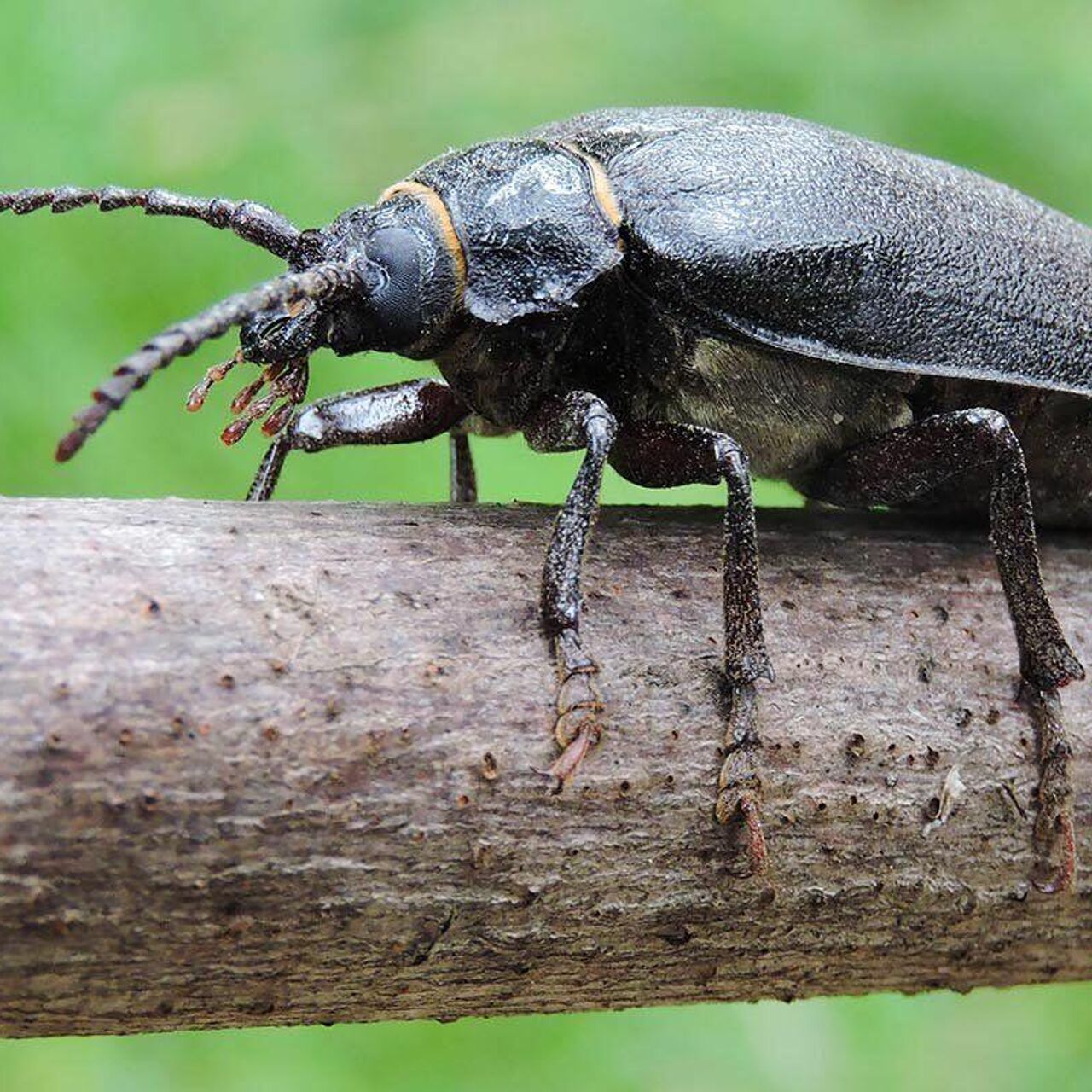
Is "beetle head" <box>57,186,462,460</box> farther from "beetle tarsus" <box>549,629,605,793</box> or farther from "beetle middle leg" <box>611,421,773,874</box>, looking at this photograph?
"beetle tarsus" <box>549,629,605,793</box>

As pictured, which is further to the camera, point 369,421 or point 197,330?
point 369,421

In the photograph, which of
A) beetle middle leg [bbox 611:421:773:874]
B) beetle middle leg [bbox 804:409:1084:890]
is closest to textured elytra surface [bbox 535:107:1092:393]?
beetle middle leg [bbox 804:409:1084:890]

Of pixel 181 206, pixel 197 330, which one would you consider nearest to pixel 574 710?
pixel 197 330

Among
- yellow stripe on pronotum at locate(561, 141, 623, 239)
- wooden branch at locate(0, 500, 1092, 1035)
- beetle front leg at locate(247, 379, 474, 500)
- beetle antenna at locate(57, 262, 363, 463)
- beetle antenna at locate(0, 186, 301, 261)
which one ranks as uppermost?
yellow stripe on pronotum at locate(561, 141, 623, 239)

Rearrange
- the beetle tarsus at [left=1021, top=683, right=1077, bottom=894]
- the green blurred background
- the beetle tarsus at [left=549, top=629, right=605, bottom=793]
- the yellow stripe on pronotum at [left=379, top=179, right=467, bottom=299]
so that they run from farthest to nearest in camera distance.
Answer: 1. the green blurred background
2. the yellow stripe on pronotum at [left=379, top=179, right=467, bottom=299]
3. the beetle tarsus at [left=1021, top=683, right=1077, bottom=894]
4. the beetle tarsus at [left=549, top=629, right=605, bottom=793]

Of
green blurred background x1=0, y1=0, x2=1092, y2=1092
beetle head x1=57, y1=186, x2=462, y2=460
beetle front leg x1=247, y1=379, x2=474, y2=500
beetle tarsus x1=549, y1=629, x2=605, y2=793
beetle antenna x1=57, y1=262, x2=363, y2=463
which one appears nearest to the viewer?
beetle antenna x1=57, y1=262, x2=363, y2=463

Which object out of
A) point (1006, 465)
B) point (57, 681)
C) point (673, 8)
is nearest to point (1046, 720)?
point (1006, 465)

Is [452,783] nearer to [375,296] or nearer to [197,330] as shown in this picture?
[197,330]

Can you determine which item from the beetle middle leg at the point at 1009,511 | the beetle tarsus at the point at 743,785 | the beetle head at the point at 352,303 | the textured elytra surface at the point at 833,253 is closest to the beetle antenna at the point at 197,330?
the beetle head at the point at 352,303
